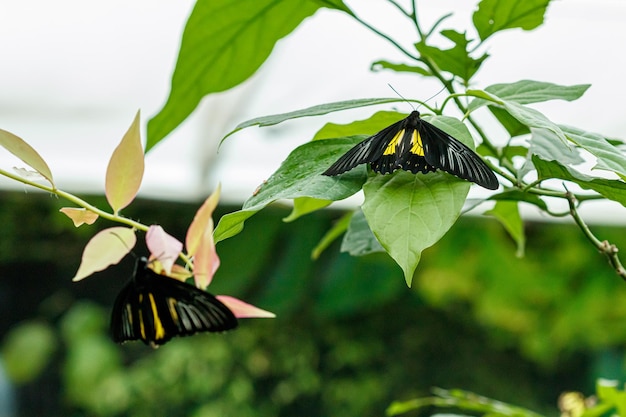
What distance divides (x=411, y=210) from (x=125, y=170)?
12cm

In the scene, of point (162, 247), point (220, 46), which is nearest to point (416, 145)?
point (162, 247)

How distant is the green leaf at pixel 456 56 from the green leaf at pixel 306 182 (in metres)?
0.11

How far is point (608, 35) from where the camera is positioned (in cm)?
216

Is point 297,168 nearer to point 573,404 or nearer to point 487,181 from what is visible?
point 487,181

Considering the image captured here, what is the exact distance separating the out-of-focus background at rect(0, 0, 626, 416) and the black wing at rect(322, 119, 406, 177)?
5.85ft

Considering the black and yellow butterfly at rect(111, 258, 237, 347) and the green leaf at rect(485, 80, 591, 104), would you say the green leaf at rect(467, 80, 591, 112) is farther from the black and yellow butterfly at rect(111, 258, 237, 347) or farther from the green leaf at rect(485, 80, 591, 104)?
the black and yellow butterfly at rect(111, 258, 237, 347)

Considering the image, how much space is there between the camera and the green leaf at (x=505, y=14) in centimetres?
41

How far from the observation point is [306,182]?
11.8 inches

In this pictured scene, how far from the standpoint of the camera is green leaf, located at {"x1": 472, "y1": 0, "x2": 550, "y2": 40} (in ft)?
1.36

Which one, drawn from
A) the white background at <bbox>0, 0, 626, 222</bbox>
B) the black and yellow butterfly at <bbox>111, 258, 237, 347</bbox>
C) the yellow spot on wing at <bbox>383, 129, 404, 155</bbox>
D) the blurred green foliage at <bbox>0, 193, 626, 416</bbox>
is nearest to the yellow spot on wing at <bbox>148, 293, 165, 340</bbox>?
the black and yellow butterfly at <bbox>111, 258, 237, 347</bbox>

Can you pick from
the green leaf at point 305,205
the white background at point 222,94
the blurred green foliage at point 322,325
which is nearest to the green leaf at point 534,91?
the green leaf at point 305,205

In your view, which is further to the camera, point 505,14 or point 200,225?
point 505,14

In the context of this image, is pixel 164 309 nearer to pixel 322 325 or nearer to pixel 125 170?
pixel 125 170

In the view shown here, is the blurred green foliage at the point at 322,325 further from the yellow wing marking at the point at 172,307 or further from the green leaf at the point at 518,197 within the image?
the yellow wing marking at the point at 172,307
